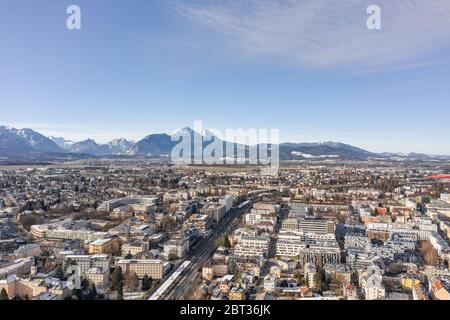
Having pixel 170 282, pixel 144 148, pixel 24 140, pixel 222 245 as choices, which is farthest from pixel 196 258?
pixel 24 140

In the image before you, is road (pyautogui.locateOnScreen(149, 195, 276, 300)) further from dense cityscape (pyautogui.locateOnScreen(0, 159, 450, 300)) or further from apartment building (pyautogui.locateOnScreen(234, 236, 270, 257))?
apartment building (pyautogui.locateOnScreen(234, 236, 270, 257))

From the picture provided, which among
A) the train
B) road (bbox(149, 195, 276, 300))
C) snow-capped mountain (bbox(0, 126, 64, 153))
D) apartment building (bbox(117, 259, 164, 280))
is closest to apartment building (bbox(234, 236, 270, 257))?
road (bbox(149, 195, 276, 300))

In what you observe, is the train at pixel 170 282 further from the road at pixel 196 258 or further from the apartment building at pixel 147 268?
the apartment building at pixel 147 268

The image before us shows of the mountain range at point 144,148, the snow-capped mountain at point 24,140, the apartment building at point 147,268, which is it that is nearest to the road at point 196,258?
the apartment building at point 147,268

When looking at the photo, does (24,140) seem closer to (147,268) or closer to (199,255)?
(199,255)
